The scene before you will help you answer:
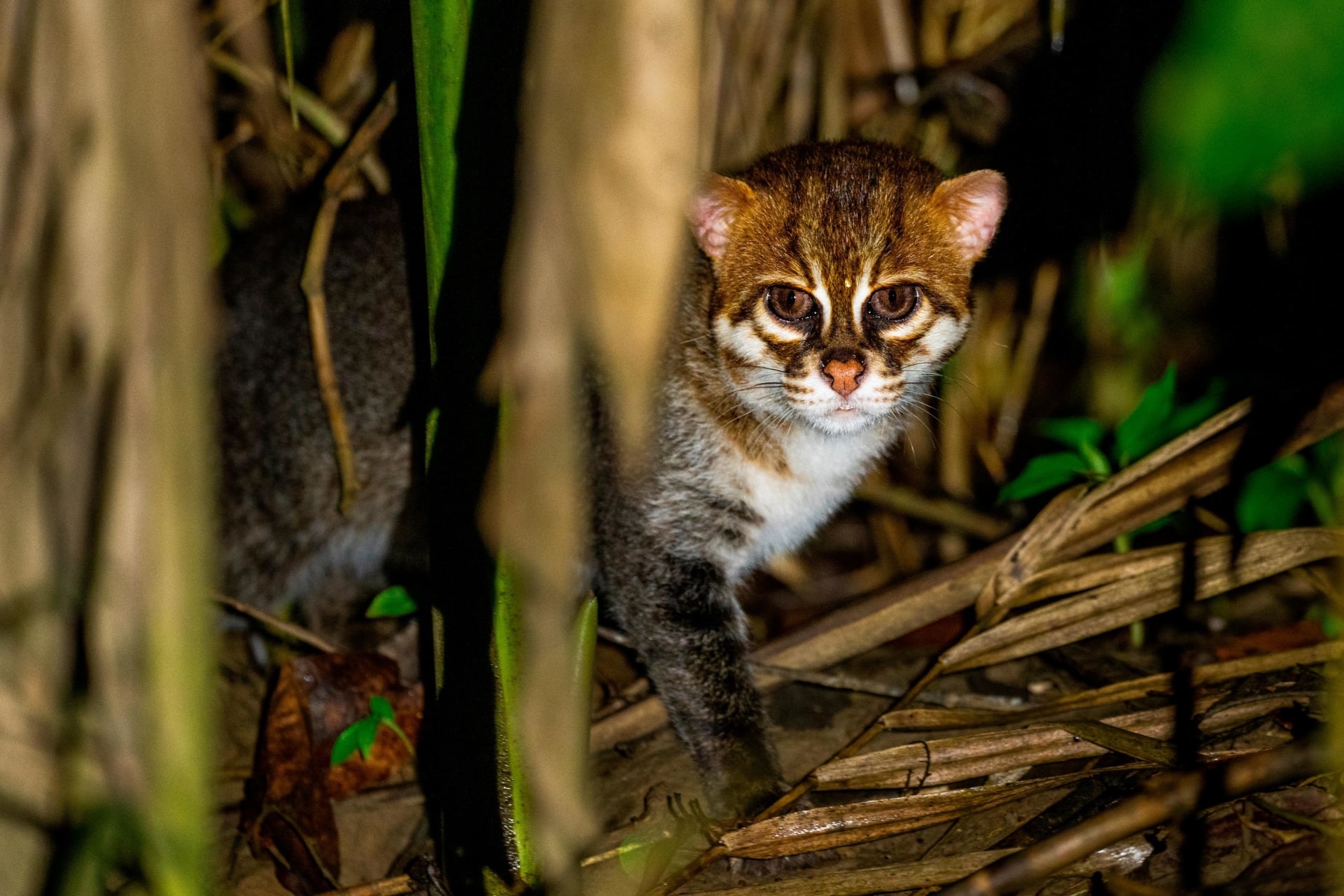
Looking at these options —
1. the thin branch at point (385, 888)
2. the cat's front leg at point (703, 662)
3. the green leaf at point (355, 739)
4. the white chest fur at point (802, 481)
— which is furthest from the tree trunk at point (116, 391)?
the white chest fur at point (802, 481)

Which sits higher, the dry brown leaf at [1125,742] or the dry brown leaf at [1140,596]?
the dry brown leaf at [1140,596]

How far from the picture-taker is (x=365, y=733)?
9.79ft

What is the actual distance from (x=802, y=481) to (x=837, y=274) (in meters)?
0.56

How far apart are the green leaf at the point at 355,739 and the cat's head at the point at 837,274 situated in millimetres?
1233

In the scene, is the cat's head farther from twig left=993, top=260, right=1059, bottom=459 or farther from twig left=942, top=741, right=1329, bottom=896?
twig left=993, top=260, right=1059, bottom=459

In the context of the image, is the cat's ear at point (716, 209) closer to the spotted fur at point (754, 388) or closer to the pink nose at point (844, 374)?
the spotted fur at point (754, 388)

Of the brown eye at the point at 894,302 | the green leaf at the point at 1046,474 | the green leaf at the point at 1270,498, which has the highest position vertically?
the brown eye at the point at 894,302

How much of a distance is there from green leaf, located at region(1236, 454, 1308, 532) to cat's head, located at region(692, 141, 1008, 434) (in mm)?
903

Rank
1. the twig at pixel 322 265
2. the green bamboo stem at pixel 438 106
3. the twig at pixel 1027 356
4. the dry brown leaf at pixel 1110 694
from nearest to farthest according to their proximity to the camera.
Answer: the green bamboo stem at pixel 438 106 → the dry brown leaf at pixel 1110 694 → the twig at pixel 322 265 → the twig at pixel 1027 356

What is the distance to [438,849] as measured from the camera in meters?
2.76

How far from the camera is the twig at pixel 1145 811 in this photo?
1776 millimetres

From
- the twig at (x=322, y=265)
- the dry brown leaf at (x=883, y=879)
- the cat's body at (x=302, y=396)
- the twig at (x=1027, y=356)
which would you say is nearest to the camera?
the dry brown leaf at (x=883, y=879)

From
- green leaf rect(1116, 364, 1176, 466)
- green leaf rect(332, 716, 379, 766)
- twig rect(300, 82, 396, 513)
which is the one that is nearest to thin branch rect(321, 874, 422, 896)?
green leaf rect(332, 716, 379, 766)

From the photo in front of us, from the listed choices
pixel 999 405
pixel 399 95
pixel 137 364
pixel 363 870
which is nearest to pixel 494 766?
pixel 363 870
